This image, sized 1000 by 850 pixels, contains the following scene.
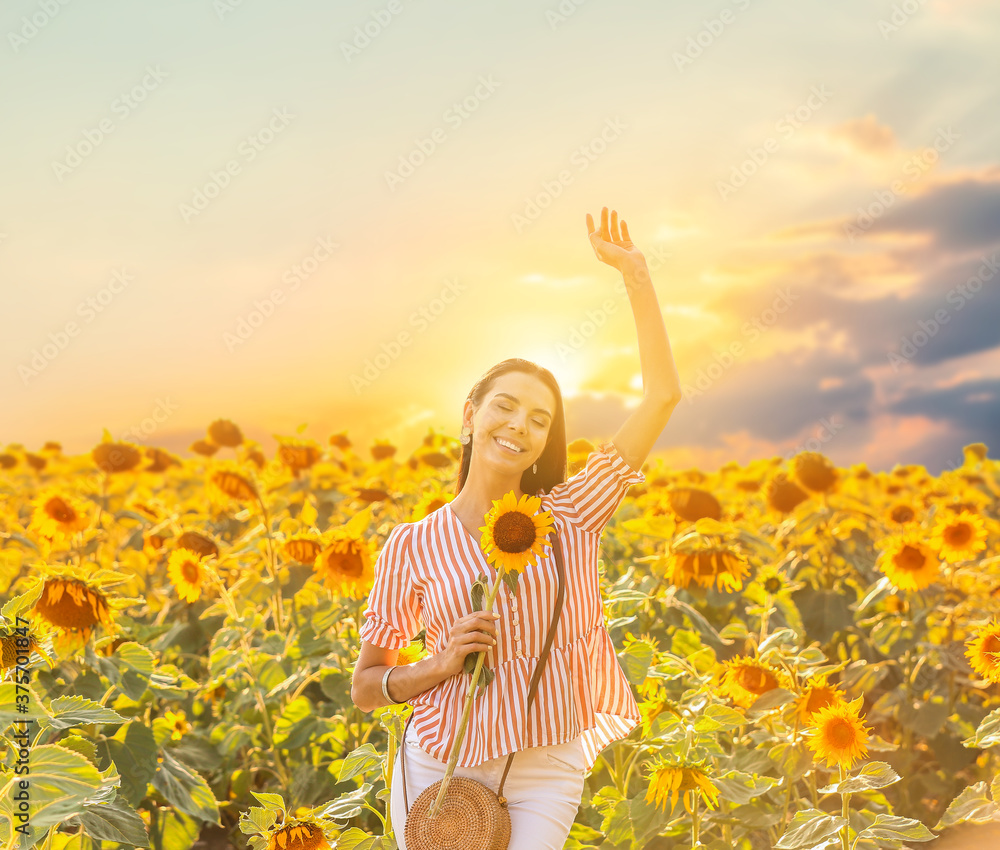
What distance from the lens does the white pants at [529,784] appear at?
7.19 ft

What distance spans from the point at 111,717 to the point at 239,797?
248 cm

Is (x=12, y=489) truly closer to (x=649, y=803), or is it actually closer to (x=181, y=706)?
(x=181, y=706)

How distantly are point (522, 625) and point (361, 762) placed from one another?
0.89 meters

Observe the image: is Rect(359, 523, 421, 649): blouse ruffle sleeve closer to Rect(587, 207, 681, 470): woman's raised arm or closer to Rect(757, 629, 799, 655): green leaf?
Rect(587, 207, 681, 470): woman's raised arm

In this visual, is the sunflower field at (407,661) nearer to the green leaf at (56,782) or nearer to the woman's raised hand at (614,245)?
the green leaf at (56,782)

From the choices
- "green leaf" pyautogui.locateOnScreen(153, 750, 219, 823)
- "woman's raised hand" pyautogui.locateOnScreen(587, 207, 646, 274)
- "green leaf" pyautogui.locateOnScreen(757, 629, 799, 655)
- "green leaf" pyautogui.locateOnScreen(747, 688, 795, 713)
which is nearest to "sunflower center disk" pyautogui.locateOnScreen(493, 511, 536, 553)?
"woman's raised hand" pyautogui.locateOnScreen(587, 207, 646, 274)

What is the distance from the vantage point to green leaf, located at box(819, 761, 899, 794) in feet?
8.50

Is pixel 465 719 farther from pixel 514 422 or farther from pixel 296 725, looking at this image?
pixel 296 725

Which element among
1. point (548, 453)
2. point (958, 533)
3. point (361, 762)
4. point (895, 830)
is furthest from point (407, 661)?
point (958, 533)

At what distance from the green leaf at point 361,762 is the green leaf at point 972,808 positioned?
172cm

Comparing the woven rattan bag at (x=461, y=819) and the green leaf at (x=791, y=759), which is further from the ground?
the woven rattan bag at (x=461, y=819)

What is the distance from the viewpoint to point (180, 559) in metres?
4.69

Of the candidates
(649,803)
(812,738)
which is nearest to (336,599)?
(649,803)

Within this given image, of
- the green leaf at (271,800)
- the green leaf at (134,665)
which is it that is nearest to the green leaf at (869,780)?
the green leaf at (271,800)
